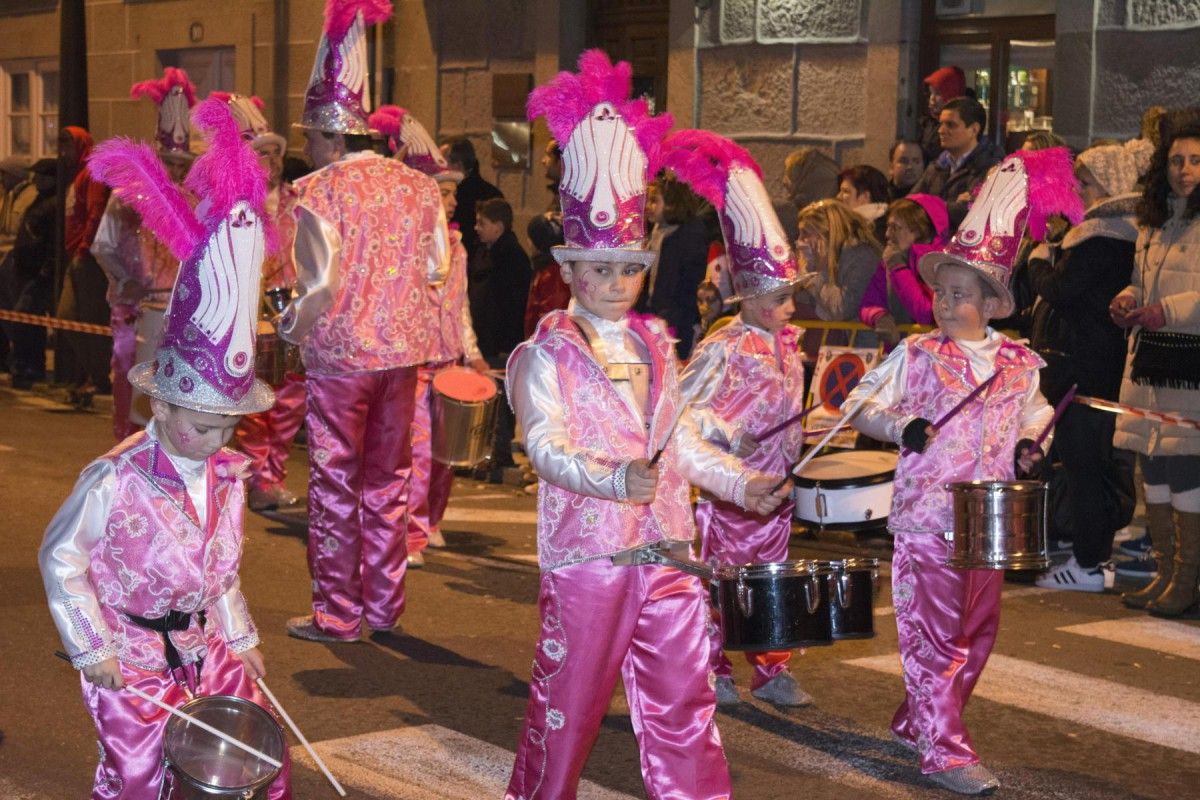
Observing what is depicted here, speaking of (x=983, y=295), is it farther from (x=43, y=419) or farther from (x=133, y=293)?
(x=43, y=419)

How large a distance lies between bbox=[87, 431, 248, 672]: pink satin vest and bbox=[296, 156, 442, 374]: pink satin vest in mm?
3043

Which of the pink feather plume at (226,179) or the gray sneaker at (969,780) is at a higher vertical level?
the pink feather plume at (226,179)

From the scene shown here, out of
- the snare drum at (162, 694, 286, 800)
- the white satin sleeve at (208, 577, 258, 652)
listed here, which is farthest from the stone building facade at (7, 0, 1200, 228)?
the snare drum at (162, 694, 286, 800)

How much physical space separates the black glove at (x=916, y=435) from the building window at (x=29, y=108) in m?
20.1

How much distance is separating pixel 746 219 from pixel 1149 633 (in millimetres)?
3003

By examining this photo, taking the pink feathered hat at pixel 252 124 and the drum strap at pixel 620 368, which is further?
the pink feathered hat at pixel 252 124

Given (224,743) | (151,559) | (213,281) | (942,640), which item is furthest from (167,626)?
(942,640)

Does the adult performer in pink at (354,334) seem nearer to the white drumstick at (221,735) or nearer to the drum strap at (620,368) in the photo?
the drum strap at (620,368)

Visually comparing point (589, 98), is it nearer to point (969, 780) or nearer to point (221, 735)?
point (221, 735)

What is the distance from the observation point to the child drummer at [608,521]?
16.2 ft

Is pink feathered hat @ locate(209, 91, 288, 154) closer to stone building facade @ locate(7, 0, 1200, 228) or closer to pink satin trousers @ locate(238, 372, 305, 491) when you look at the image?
pink satin trousers @ locate(238, 372, 305, 491)

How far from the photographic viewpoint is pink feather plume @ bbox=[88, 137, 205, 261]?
15.3 ft

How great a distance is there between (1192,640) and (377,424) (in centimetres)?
374

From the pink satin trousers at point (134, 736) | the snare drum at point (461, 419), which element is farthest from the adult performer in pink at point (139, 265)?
the pink satin trousers at point (134, 736)
